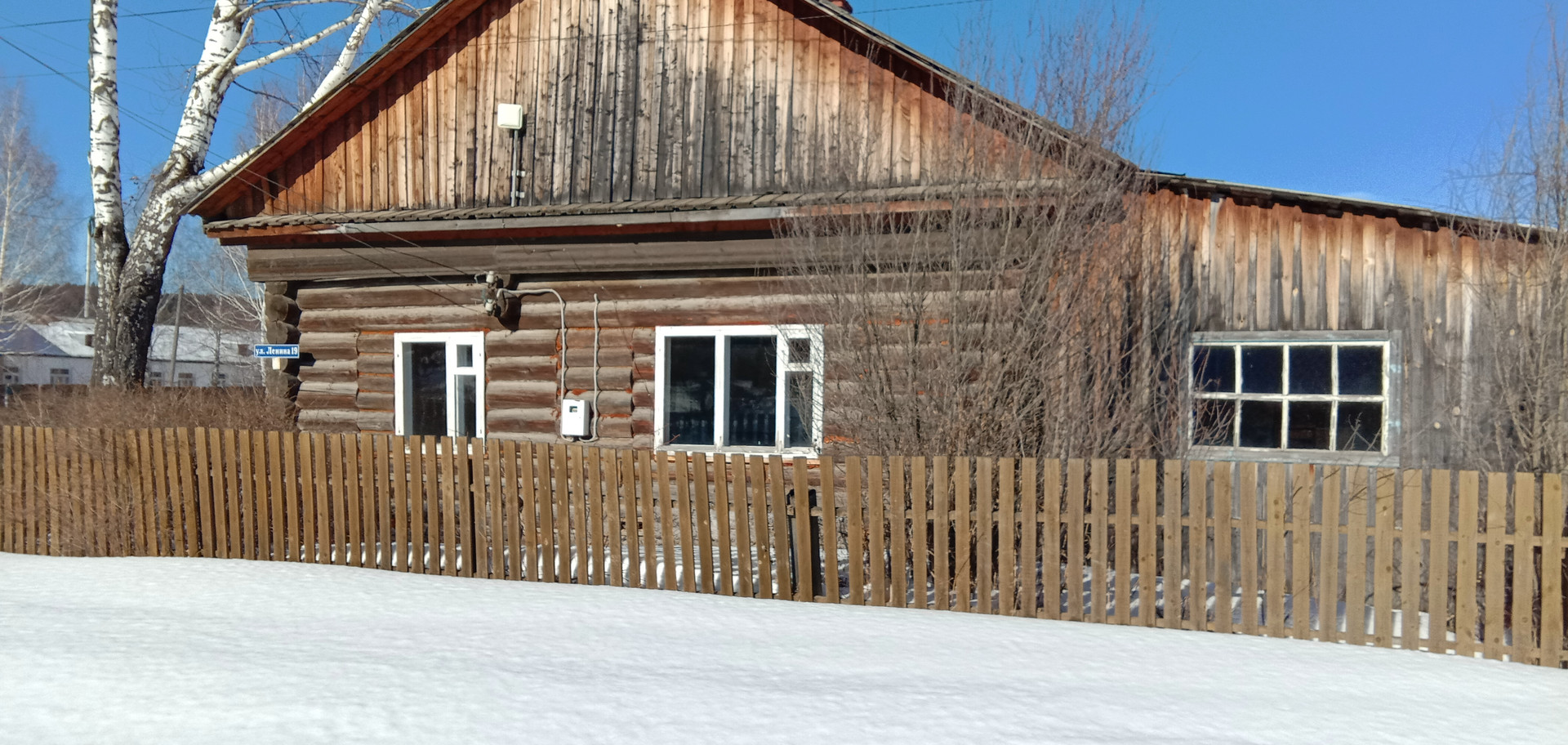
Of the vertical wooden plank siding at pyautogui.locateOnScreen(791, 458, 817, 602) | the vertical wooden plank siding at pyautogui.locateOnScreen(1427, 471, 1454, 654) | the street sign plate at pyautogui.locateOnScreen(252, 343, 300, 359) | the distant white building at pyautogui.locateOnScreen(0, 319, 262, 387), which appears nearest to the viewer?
the vertical wooden plank siding at pyautogui.locateOnScreen(1427, 471, 1454, 654)

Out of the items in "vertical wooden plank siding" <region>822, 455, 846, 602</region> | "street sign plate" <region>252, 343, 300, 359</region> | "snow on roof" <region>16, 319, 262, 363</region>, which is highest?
"snow on roof" <region>16, 319, 262, 363</region>

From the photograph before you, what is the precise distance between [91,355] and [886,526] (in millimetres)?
60935

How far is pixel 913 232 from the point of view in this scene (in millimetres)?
7695

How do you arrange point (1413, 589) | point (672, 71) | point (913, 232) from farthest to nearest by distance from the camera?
point (672, 71) < point (913, 232) < point (1413, 589)

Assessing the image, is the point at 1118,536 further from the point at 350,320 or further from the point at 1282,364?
the point at 350,320

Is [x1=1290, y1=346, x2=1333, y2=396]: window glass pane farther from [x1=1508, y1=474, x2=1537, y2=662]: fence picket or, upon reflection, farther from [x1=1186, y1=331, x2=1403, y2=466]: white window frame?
[x1=1508, y1=474, x2=1537, y2=662]: fence picket

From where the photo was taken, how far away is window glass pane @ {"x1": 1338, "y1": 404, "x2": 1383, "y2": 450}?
868cm

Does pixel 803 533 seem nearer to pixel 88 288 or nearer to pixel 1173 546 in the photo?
pixel 1173 546

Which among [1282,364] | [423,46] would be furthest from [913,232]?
[423,46]

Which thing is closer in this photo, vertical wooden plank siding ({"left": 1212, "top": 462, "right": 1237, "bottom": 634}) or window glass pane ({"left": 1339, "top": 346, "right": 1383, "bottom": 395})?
vertical wooden plank siding ({"left": 1212, "top": 462, "right": 1237, "bottom": 634})

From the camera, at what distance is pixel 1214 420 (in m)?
9.22

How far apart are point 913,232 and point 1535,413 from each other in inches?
169

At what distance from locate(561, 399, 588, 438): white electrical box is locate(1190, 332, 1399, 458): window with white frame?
605 centimetres

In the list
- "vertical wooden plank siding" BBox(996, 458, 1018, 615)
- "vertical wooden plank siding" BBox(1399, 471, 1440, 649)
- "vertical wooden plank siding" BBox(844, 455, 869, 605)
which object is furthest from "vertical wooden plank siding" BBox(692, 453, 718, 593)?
"vertical wooden plank siding" BBox(1399, 471, 1440, 649)
